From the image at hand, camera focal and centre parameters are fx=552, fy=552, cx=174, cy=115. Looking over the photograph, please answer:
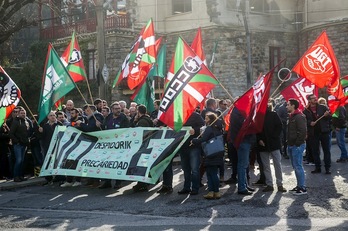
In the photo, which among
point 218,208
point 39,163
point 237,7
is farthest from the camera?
point 237,7

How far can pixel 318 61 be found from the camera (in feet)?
39.4

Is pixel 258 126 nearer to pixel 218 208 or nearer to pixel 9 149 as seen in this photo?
pixel 218 208

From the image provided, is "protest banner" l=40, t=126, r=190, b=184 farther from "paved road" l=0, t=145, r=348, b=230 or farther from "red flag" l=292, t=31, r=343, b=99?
"red flag" l=292, t=31, r=343, b=99

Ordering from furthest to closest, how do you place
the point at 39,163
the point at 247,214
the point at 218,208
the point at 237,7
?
the point at 237,7 → the point at 39,163 → the point at 218,208 → the point at 247,214

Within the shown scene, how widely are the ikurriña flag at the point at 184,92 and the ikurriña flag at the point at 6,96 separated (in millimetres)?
4043

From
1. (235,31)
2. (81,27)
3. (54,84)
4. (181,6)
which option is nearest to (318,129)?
(54,84)

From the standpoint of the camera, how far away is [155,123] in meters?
12.4

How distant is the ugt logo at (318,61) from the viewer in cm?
1197

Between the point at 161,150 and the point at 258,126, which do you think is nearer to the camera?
the point at 258,126

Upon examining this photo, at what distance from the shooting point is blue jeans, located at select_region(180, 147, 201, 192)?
35.1 ft

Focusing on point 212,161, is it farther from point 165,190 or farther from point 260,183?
point 260,183

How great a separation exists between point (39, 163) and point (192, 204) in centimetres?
570

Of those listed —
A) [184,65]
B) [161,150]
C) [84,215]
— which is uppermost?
[184,65]

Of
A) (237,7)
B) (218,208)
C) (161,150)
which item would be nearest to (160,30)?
(237,7)
